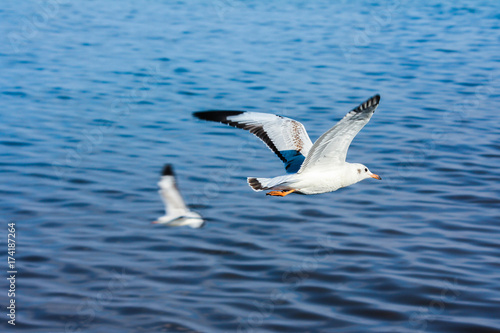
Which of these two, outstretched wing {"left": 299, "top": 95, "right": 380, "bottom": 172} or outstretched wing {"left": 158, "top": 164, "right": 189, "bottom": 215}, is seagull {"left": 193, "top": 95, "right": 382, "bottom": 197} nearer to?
outstretched wing {"left": 299, "top": 95, "right": 380, "bottom": 172}

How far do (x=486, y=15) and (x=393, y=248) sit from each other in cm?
2647

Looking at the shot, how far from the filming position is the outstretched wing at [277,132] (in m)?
8.71

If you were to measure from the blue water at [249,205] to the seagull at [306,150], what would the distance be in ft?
3.85

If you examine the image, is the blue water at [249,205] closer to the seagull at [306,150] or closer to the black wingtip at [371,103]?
the seagull at [306,150]

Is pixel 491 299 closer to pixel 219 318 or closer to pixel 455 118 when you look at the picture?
pixel 219 318

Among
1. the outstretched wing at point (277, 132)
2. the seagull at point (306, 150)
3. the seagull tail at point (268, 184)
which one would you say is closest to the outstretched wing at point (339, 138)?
the seagull at point (306, 150)

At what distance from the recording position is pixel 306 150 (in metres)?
8.77

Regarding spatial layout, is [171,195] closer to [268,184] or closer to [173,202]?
[173,202]

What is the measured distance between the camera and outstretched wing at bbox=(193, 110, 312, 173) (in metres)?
8.71

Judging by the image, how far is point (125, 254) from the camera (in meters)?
8.68

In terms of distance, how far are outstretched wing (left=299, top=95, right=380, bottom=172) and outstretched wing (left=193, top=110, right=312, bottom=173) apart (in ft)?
2.27

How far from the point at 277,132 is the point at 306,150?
0.51 meters

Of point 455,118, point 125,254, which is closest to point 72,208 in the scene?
point 125,254

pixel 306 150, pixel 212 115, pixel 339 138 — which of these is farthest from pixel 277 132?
pixel 339 138
